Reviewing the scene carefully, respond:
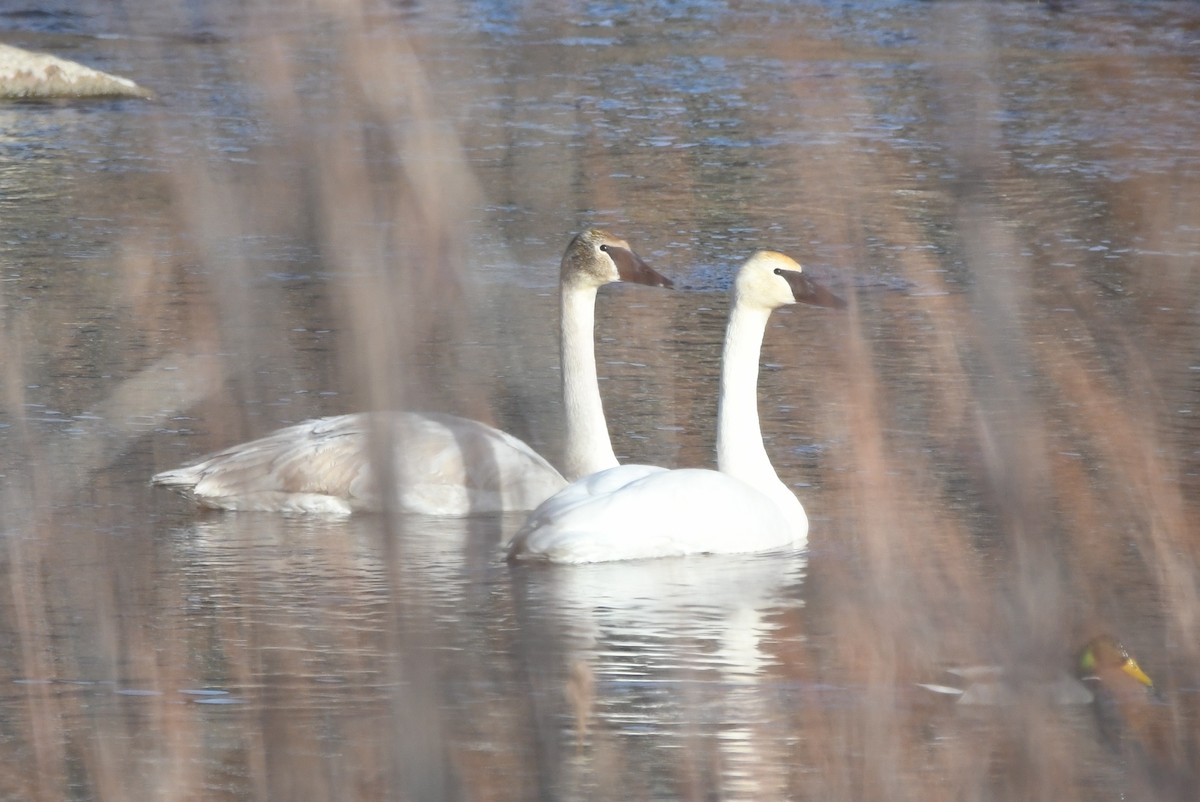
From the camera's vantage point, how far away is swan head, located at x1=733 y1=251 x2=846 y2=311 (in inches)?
286

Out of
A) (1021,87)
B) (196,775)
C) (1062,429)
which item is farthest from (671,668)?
(1021,87)

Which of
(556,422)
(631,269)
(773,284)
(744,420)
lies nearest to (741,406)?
(744,420)

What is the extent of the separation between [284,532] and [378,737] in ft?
8.87

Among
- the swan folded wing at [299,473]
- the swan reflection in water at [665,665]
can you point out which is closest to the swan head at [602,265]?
the swan folded wing at [299,473]

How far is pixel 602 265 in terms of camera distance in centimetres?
777

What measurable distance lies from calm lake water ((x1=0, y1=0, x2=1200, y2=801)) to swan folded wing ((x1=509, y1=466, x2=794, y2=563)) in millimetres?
78

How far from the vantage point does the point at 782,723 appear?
488 centimetres

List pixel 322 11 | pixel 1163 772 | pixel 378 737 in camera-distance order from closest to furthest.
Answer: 1. pixel 322 11
2. pixel 1163 772
3. pixel 378 737

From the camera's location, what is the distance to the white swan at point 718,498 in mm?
6637

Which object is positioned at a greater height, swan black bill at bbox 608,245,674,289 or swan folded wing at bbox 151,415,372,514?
swan black bill at bbox 608,245,674,289

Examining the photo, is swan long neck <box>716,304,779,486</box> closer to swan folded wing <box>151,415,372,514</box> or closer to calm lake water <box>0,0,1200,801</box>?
calm lake water <box>0,0,1200,801</box>

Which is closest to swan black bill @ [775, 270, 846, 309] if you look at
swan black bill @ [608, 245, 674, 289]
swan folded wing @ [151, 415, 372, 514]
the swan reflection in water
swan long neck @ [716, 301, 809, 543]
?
swan long neck @ [716, 301, 809, 543]

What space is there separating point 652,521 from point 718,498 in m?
0.26

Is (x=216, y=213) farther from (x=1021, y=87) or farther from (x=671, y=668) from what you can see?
(x=1021, y=87)
